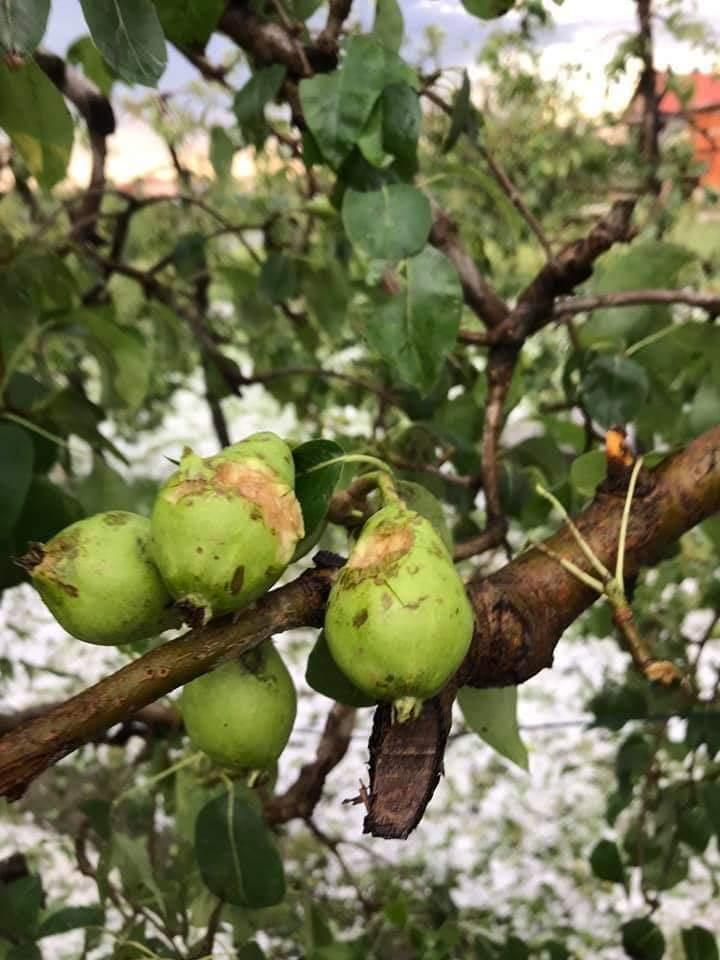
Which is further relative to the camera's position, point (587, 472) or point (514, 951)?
point (514, 951)

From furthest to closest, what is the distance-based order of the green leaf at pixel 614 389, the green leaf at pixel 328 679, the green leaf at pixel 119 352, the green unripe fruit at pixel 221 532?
the green leaf at pixel 119 352
the green leaf at pixel 614 389
the green leaf at pixel 328 679
the green unripe fruit at pixel 221 532

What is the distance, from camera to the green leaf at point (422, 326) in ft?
2.37

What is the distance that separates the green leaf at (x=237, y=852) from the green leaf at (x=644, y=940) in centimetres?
46

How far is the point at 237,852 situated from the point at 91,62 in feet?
2.61

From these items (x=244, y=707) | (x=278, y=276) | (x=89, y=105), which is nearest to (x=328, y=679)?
(x=244, y=707)

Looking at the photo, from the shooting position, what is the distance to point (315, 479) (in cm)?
47

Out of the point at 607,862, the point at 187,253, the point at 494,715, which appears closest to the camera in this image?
the point at 494,715

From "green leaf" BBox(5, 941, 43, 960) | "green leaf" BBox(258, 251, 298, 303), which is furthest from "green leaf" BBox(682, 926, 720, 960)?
"green leaf" BBox(258, 251, 298, 303)

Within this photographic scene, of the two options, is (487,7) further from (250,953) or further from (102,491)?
(250,953)

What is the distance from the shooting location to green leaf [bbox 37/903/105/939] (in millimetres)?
771

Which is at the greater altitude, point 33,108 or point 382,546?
point 33,108

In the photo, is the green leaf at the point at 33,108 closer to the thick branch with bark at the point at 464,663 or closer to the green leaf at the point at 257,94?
the green leaf at the point at 257,94

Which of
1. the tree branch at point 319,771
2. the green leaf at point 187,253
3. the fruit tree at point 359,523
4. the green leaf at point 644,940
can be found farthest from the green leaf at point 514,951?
the green leaf at point 187,253

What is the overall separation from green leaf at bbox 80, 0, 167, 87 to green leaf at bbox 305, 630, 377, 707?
0.91 ft
